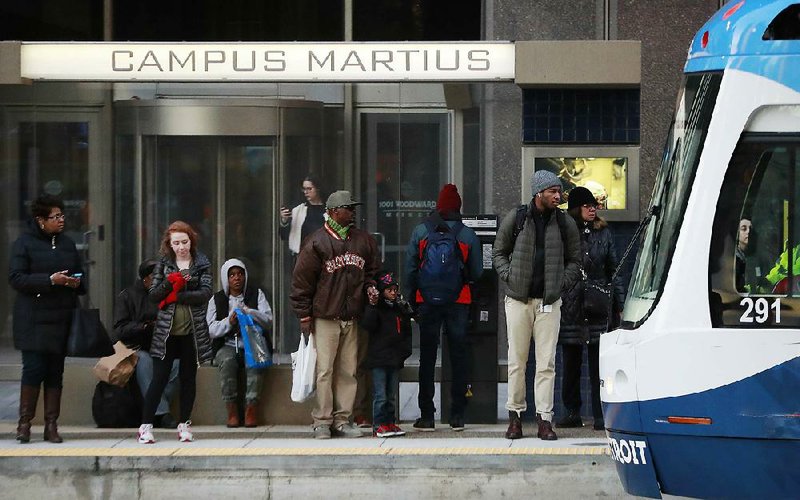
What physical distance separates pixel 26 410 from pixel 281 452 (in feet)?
6.44

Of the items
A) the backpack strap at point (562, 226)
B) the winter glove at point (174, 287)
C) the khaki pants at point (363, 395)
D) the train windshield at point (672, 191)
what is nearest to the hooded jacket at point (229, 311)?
the winter glove at point (174, 287)

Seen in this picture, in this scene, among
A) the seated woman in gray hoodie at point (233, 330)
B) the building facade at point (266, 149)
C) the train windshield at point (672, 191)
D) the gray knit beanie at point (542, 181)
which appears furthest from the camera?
the building facade at point (266, 149)

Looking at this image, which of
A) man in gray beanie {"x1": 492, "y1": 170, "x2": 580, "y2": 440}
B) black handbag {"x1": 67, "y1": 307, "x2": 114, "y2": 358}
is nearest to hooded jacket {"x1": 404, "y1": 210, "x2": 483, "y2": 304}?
man in gray beanie {"x1": 492, "y1": 170, "x2": 580, "y2": 440}

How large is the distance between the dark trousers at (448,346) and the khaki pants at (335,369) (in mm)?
496

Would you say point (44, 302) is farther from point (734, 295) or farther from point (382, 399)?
point (734, 295)

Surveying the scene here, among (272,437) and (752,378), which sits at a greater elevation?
(752,378)

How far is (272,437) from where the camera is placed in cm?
1021

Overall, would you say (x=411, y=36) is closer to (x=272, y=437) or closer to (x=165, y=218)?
(x=165, y=218)

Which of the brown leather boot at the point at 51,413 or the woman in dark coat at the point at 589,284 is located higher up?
the woman in dark coat at the point at 589,284

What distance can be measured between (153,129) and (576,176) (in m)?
3.99

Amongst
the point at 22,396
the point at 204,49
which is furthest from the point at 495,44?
the point at 22,396

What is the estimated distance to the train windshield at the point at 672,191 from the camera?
6.80 meters

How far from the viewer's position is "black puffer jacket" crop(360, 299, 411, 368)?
402 inches

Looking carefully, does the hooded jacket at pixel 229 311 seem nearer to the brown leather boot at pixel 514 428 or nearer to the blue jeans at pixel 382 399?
the blue jeans at pixel 382 399
